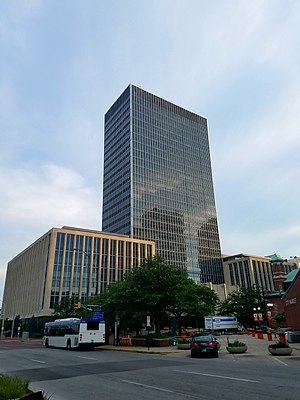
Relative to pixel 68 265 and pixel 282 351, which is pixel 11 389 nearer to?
pixel 282 351

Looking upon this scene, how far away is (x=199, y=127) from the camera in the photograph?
157500 millimetres

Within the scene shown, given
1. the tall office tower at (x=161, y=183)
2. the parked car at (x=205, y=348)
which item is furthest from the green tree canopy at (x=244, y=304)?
the parked car at (x=205, y=348)

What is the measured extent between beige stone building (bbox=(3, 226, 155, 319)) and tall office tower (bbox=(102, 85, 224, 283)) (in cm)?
1340

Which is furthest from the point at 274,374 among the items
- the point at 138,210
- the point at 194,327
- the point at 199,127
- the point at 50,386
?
the point at 199,127

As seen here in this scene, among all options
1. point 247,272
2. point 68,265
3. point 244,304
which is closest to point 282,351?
point 244,304

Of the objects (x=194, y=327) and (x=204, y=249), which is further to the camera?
(x=204, y=249)

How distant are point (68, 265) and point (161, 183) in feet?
178

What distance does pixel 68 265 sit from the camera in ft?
285

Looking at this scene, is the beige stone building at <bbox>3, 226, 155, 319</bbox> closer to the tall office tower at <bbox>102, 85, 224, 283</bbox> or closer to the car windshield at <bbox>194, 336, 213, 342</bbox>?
the tall office tower at <bbox>102, 85, 224, 283</bbox>

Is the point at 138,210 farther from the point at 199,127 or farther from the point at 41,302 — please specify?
the point at 199,127

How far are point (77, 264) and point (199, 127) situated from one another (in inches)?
3780

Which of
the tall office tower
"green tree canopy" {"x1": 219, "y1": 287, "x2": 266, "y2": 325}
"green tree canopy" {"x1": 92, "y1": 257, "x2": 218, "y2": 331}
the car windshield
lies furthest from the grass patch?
the tall office tower

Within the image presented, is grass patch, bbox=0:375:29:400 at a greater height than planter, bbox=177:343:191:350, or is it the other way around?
planter, bbox=177:343:191:350

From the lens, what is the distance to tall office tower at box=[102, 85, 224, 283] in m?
120
